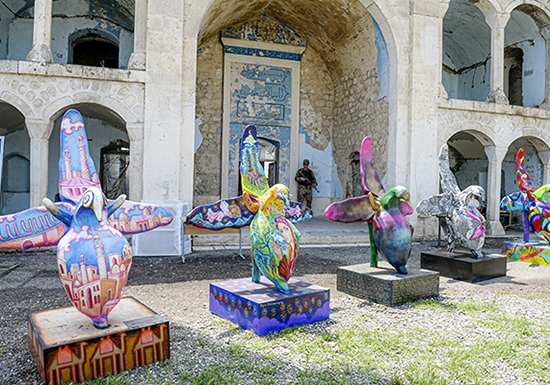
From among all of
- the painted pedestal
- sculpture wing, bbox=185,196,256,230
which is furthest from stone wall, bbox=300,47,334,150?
sculpture wing, bbox=185,196,256,230

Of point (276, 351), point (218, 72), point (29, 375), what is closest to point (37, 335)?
point (29, 375)

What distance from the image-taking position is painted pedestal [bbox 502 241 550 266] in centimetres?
648

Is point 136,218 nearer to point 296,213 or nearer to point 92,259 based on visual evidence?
point 92,259

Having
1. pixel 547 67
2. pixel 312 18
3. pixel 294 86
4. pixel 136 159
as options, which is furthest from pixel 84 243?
pixel 547 67

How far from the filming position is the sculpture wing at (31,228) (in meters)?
2.53

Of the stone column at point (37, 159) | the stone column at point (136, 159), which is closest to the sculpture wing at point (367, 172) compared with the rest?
the stone column at point (136, 159)

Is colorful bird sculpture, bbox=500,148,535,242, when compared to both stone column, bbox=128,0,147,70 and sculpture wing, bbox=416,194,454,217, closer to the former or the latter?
sculpture wing, bbox=416,194,454,217

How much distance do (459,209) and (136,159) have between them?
5.61m

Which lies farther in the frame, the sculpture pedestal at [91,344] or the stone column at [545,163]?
the stone column at [545,163]

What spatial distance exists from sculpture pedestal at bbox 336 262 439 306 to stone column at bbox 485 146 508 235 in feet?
21.5

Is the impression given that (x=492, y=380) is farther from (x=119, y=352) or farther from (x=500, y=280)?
(x=500, y=280)

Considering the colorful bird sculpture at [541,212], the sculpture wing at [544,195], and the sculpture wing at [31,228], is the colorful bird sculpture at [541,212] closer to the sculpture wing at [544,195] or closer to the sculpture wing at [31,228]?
the sculpture wing at [544,195]

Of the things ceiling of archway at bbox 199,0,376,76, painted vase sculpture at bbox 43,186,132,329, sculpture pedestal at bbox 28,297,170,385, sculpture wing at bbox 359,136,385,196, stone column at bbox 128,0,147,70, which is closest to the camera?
sculpture pedestal at bbox 28,297,170,385

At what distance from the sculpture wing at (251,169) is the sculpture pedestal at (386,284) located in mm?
1508
